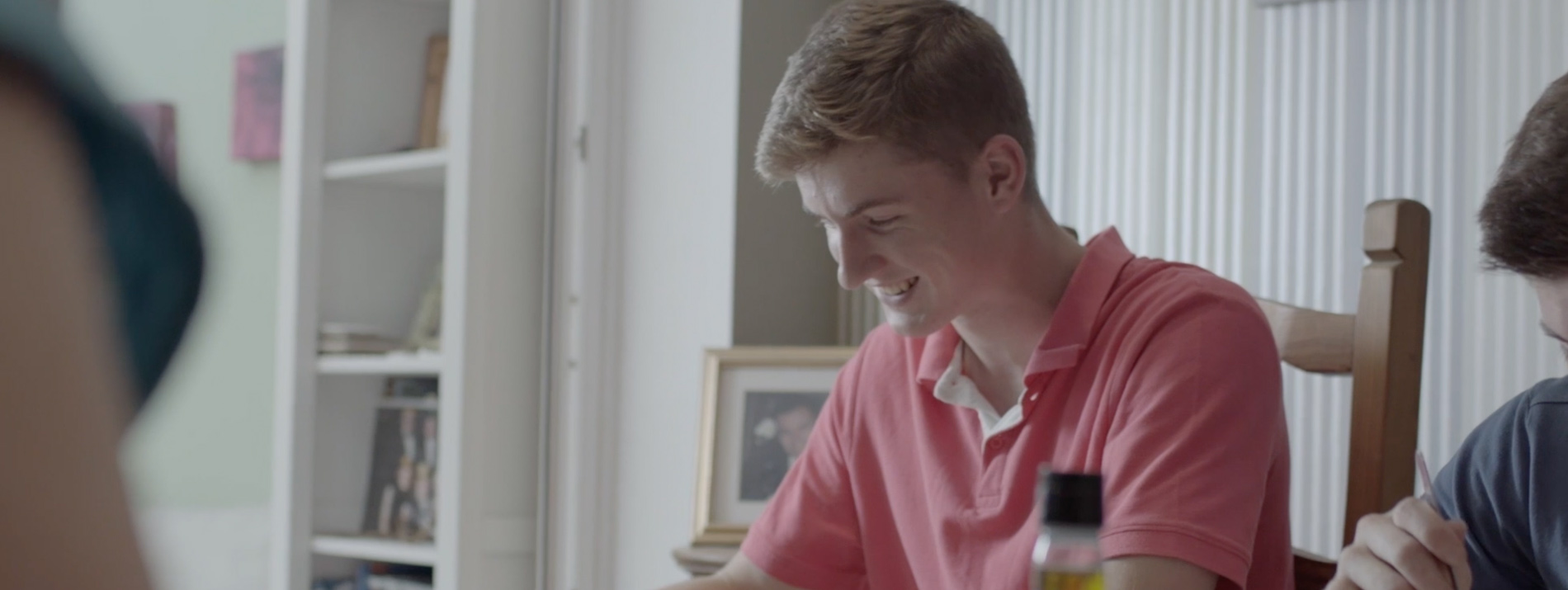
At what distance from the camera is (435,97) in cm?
296

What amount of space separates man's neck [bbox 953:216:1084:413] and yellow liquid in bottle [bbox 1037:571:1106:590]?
26.4 inches

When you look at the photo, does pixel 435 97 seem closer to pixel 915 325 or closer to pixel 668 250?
pixel 668 250

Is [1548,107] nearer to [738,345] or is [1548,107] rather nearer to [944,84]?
[944,84]

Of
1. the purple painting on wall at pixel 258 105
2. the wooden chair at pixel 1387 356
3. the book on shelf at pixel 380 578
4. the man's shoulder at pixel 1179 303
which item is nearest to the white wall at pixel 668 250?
the book on shelf at pixel 380 578

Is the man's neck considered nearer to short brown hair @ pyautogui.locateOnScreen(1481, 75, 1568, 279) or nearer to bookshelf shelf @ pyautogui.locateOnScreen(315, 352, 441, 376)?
short brown hair @ pyautogui.locateOnScreen(1481, 75, 1568, 279)

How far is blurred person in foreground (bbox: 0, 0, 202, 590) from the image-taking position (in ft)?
0.88

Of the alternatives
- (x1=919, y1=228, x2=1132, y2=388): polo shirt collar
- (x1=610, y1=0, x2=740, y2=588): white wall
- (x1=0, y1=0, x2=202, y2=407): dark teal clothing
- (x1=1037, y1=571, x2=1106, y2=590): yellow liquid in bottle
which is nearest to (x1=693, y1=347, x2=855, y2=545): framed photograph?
(x1=610, y1=0, x2=740, y2=588): white wall

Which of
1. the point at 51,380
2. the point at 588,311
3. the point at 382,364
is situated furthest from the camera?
the point at 382,364

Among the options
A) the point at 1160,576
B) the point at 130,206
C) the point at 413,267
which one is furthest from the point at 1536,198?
the point at 413,267

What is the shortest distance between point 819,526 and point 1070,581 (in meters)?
0.80

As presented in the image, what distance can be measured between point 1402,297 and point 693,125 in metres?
1.54

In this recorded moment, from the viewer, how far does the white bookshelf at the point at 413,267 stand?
268cm

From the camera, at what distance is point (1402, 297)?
1.14 metres

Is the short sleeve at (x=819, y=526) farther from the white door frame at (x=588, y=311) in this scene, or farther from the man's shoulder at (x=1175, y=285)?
the white door frame at (x=588, y=311)
